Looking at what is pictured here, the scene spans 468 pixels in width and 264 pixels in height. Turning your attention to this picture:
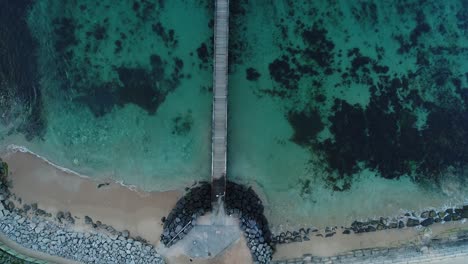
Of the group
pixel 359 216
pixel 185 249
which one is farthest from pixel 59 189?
pixel 359 216

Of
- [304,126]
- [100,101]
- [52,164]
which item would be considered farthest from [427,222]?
[52,164]

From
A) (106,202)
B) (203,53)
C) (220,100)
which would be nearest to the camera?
(220,100)

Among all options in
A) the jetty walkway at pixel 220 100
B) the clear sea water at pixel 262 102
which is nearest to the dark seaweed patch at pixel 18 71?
the clear sea water at pixel 262 102

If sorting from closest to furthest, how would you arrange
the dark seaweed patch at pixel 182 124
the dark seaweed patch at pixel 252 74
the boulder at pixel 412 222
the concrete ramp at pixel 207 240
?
the concrete ramp at pixel 207 240 → the dark seaweed patch at pixel 182 124 → the boulder at pixel 412 222 → the dark seaweed patch at pixel 252 74

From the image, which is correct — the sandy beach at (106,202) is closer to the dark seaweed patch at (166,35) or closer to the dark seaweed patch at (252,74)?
the dark seaweed patch at (252,74)

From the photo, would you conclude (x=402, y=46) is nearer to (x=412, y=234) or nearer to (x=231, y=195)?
(x=412, y=234)

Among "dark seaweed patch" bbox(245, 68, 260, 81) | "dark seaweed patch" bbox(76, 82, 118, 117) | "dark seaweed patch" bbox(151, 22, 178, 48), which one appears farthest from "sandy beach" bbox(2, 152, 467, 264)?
"dark seaweed patch" bbox(151, 22, 178, 48)

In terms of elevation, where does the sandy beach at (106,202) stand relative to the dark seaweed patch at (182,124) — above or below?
below

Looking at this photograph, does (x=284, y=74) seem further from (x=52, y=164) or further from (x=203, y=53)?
(x=52, y=164)
